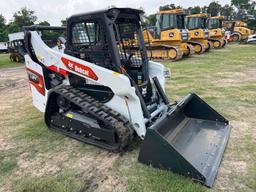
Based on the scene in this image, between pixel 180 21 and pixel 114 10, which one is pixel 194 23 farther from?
pixel 114 10

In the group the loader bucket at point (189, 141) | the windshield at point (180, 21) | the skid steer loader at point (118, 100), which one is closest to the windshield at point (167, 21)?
the windshield at point (180, 21)

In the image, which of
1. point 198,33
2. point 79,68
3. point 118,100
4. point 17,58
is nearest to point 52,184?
point 118,100

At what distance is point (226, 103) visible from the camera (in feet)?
19.0

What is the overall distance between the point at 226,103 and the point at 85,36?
3601mm

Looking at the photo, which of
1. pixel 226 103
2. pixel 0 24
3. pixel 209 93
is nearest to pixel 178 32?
pixel 209 93

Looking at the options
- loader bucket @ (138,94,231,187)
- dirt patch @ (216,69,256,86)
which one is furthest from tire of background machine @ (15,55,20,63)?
loader bucket @ (138,94,231,187)

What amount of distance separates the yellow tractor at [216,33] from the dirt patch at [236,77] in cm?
1088

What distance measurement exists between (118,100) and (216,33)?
18981 millimetres

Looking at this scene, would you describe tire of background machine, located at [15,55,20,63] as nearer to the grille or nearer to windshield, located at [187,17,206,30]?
windshield, located at [187,17,206,30]

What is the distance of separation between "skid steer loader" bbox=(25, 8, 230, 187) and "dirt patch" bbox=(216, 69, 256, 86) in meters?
4.10

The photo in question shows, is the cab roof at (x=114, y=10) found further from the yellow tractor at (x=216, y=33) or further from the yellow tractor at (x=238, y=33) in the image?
the yellow tractor at (x=238, y=33)

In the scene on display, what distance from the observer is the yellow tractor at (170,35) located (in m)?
13.5

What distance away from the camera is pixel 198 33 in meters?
16.7

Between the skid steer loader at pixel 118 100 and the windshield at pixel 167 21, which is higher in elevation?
the windshield at pixel 167 21
